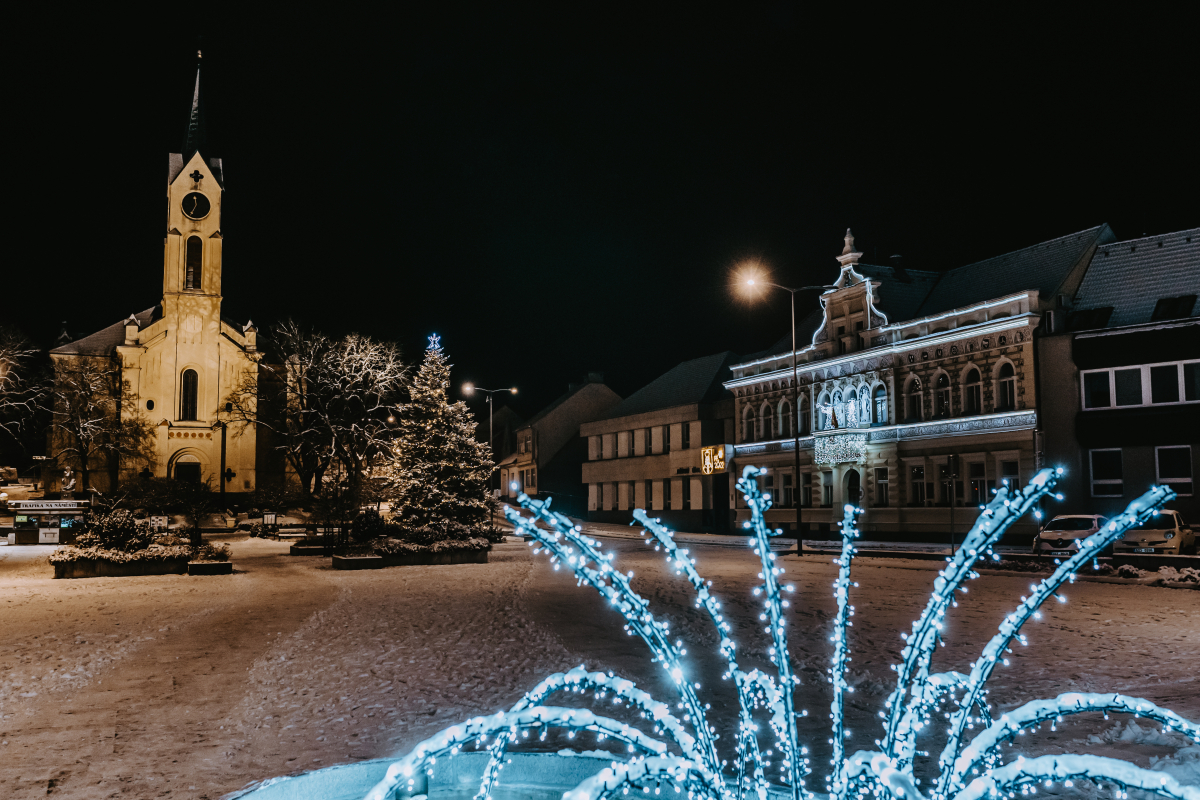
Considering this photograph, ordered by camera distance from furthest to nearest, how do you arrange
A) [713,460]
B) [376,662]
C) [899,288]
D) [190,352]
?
[190,352] → [713,460] → [899,288] → [376,662]

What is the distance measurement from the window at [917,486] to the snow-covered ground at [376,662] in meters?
20.8

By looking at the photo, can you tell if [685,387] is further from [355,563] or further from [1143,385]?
[355,563]

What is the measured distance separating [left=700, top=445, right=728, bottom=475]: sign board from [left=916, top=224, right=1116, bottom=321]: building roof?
45.4ft

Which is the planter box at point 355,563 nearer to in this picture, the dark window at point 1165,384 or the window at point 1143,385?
the window at point 1143,385

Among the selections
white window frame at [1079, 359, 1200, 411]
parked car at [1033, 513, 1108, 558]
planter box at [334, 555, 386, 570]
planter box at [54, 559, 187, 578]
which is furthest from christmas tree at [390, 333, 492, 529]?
white window frame at [1079, 359, 1200, 411]

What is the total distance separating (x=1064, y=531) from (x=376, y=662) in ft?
85.4

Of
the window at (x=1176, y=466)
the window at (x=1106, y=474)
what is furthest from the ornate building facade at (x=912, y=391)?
the window at (x=1176, y=466)

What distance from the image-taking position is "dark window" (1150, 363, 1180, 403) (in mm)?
35094

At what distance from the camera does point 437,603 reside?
1852 centimetres

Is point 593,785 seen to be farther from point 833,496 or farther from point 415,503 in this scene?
point 833,496

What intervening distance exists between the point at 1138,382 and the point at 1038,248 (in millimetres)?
9452

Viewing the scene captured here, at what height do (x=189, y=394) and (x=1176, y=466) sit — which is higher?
(x=189, y=394)

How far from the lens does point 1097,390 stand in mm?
37062

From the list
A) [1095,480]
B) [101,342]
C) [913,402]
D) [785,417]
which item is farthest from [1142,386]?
[101,342]
